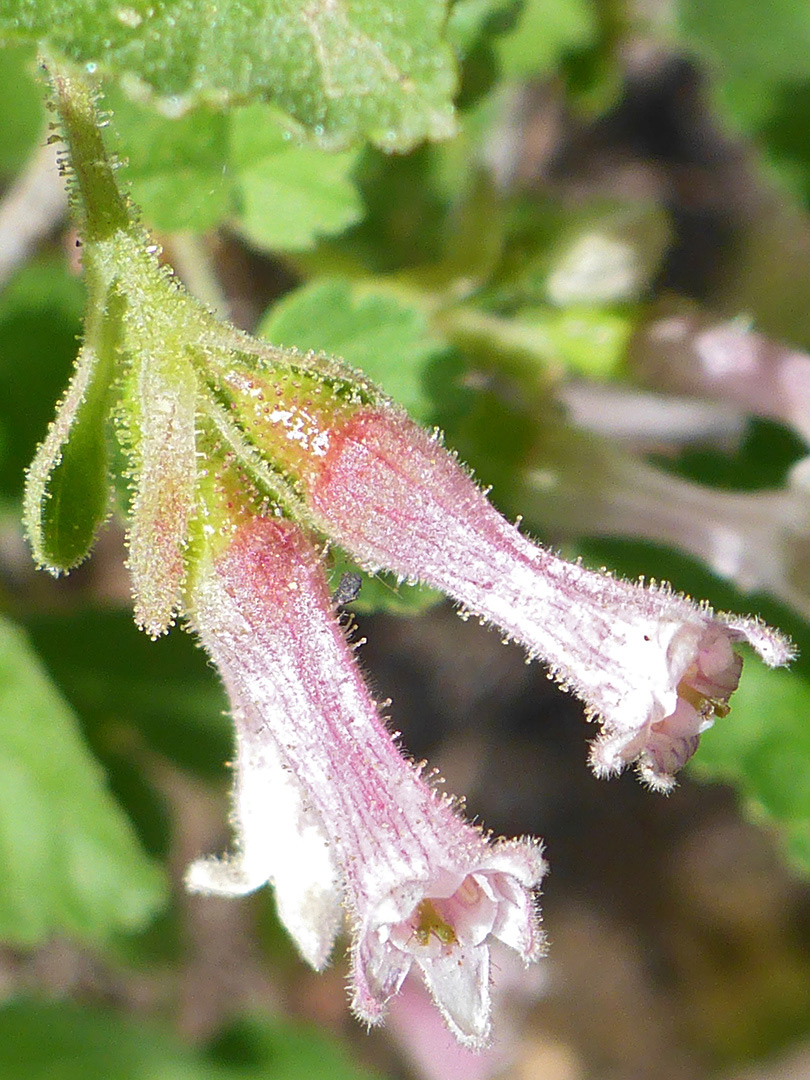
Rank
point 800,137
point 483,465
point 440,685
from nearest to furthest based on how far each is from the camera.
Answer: point 483,465 < point 800,137 < point 440,685

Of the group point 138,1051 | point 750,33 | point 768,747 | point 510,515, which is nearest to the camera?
point 510,515

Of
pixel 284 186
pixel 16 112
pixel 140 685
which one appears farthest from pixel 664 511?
pixel 16 112

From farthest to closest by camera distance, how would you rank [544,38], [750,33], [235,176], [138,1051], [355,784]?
[138,1051]
[750,33]
[544,38]
[235,176]
[355,784]

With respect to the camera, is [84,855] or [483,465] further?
[84,855]

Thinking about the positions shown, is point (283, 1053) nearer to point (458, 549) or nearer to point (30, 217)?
point (30, 217)

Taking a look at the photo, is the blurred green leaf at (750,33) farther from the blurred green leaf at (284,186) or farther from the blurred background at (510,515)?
the blurred green leaf at (284,186)

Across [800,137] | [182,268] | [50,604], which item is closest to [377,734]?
[182,268]

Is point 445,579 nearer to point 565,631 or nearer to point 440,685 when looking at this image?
point 565,631
